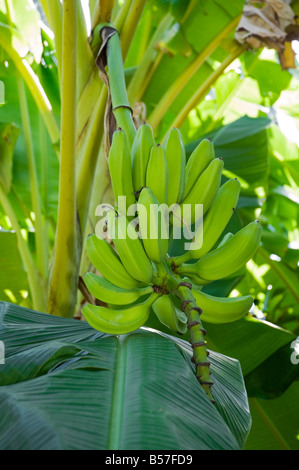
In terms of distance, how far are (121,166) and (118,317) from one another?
0.26 meters

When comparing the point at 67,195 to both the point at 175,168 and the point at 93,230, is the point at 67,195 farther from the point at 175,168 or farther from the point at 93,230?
the point at 175,168

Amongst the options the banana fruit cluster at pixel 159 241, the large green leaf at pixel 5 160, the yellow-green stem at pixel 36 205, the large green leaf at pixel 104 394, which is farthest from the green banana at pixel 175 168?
the large green leaf at pixel 5 160

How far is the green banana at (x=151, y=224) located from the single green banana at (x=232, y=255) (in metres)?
0.07

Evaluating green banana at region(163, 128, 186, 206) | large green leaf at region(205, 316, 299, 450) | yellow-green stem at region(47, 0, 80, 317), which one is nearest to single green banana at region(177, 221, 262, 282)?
green banana at region(163, 128, 186, 206)

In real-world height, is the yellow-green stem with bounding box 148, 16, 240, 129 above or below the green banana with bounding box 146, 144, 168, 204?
above

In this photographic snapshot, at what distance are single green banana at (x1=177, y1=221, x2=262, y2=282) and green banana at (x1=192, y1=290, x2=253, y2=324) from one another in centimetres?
4

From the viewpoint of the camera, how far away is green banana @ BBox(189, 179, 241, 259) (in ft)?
3.07

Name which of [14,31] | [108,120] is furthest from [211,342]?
[14,31]

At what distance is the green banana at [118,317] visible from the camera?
2.88 ft

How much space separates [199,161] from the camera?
101 cm

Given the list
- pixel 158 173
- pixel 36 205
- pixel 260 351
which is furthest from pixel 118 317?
pixel 36 205

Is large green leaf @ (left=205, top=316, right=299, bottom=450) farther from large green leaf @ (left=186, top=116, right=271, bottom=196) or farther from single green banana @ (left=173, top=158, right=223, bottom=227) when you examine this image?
single green banana @ (left=173, top=158, right=223, bottom=227)

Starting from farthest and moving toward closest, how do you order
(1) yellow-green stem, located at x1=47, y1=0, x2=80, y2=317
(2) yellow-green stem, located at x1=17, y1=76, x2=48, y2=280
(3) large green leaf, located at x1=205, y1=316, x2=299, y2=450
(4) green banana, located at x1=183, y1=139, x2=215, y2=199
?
(2) yellow-green stem, located at x1=17, y1=76, x2=48, y2=280
(3) large green leaf, located at x1=205, y1=316, x2=299, y2=450
(1) yellow-green stem, located at x1=47, y1=0, x2=80, y2=317
(4) green banana, located at x1=183, y1=139, x2=215, y2=199
